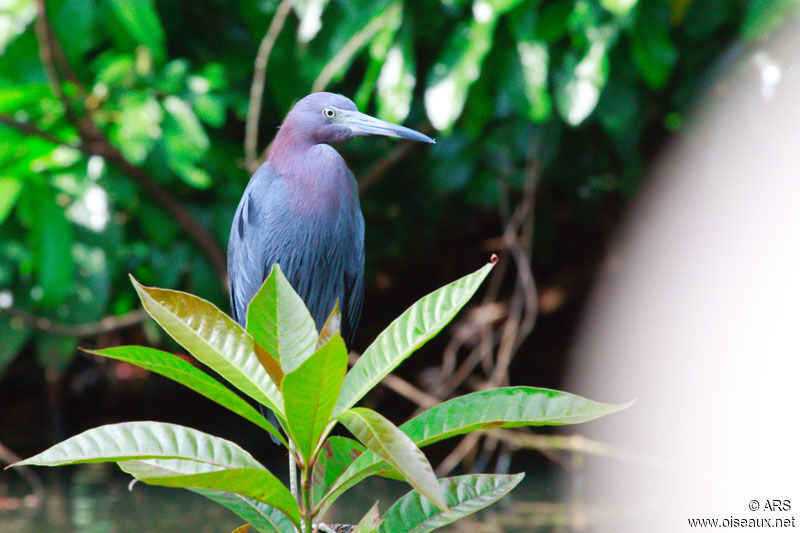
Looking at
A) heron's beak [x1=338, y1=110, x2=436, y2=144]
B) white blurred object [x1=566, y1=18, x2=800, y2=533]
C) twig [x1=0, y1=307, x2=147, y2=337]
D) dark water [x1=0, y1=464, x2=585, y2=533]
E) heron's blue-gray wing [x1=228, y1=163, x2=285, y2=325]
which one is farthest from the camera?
dark water [x1=0, y1=464, x2=585, y2=533]

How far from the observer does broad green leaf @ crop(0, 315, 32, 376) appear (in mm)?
3951

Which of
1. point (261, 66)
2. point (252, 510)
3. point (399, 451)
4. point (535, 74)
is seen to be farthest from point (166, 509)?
point (399, 451)

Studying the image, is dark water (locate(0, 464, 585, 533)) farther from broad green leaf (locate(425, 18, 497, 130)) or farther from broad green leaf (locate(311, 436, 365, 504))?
broad green leaf (locate(311, 436, 365, 504))

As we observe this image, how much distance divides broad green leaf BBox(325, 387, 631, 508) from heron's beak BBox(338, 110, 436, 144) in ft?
2.79

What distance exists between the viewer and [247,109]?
13.0 ft

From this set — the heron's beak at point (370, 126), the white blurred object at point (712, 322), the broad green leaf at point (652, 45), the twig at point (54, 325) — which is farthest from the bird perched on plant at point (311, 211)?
the white blurred object at point (712, 322)

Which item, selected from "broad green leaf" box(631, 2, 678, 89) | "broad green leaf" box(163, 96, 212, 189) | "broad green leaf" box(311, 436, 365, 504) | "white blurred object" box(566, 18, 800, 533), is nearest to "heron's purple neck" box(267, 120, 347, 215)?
"broad green leaf" box(311, 436, 365, 504)

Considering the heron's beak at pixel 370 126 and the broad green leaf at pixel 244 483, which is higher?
the heron's beak at pixel 370 126

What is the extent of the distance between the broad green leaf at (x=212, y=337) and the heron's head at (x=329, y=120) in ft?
3.07

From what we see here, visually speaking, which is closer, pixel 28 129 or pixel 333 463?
pixel 333 463

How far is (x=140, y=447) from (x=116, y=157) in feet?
8.63

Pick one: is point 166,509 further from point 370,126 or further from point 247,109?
point 370,126

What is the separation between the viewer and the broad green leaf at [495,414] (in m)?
1.12

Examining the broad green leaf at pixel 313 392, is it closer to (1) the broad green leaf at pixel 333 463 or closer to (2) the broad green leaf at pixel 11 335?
(1) the broad green leaf at pixel 333 463
